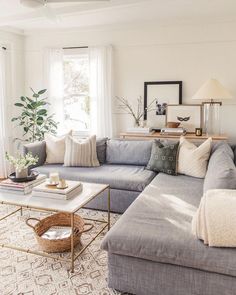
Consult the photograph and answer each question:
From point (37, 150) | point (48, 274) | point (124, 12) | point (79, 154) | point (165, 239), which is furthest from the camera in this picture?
point (124, 12)

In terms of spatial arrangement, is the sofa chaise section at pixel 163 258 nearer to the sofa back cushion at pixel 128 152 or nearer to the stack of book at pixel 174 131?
the sofa back cushion at pixel 128 152

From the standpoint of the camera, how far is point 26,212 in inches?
133

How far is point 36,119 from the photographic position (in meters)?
4.95

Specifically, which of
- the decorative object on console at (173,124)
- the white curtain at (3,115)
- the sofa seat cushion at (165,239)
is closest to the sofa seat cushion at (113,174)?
the sofa seat cushion at (165,239)

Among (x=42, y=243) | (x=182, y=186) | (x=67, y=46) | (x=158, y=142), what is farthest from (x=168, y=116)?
(x=42, y=243)

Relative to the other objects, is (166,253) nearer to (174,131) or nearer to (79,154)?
(79,154)

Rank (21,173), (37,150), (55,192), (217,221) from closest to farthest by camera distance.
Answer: (217,221) → (55,192) → (21,173) → (37,150)

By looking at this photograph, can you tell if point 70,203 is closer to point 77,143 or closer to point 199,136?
point 77,143

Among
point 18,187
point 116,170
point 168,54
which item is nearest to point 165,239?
point 18,187

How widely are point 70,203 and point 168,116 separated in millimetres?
2658

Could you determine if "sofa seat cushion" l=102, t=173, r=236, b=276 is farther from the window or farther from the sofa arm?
the window

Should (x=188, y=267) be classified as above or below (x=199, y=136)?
below

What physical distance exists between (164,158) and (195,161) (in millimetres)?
372

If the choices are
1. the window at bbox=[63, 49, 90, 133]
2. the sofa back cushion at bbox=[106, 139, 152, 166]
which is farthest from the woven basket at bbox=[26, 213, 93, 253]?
the window at bbox=[63, 49, 90, 133]
